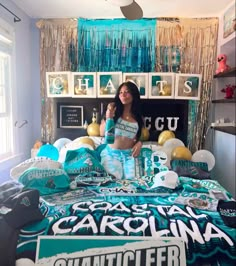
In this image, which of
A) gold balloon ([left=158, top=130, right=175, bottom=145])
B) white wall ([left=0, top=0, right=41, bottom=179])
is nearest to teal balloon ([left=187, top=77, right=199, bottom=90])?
gold balloon ([left=158, top=130, right=175, bottom=145])

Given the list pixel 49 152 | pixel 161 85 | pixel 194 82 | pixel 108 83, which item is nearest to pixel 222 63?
pixel 194 82

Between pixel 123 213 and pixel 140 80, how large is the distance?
74.3 inches

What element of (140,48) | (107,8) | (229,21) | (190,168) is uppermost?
(107,8)

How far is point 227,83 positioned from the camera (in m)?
2.93

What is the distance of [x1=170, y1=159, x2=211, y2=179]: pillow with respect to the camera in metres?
2.11

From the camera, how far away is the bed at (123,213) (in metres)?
1.17

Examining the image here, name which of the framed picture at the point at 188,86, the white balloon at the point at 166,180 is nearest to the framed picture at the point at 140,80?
the framed picture at the point at 188,86

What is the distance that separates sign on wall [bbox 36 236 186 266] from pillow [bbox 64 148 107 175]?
851 mm

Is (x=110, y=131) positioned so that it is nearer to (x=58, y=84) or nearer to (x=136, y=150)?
(x=136, y=150)

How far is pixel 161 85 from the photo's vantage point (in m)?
2.93

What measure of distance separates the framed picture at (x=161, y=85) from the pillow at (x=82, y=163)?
1141 millimetres

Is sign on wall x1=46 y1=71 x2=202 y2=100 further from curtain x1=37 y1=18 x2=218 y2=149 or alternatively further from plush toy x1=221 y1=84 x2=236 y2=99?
plush toy x1=221 y1=84 x2=236 y2=99

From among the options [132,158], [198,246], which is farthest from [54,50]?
[198,246]

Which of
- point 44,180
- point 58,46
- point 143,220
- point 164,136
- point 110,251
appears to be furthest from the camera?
point 58,46
